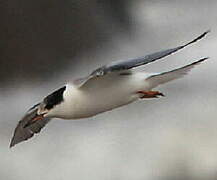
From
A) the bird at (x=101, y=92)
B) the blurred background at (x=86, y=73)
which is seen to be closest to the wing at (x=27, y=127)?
the bird at (x=101, y=92)

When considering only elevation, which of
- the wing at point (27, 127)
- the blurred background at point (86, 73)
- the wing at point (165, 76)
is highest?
the blurred background at point (86, 73)

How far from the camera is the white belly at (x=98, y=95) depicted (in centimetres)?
39

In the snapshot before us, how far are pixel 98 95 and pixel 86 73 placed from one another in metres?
0.53

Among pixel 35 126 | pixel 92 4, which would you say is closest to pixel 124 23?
pixel 92 4

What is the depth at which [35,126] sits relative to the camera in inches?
17.7

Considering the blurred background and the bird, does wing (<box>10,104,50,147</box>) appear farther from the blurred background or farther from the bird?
the blurred background

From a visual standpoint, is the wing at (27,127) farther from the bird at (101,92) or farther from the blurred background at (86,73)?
the blurred background at (86,73)

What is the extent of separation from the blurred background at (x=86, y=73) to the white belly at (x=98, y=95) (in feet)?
1.58

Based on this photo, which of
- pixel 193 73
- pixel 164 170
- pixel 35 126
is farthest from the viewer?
pixel 193 73

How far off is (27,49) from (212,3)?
0.33 m

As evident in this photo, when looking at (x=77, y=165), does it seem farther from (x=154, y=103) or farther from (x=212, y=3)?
(x=212, y=3)

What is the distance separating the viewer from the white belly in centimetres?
39

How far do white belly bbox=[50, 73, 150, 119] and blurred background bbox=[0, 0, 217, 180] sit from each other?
1.58 feet

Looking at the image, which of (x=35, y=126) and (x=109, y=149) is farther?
(x=109, y=149)
